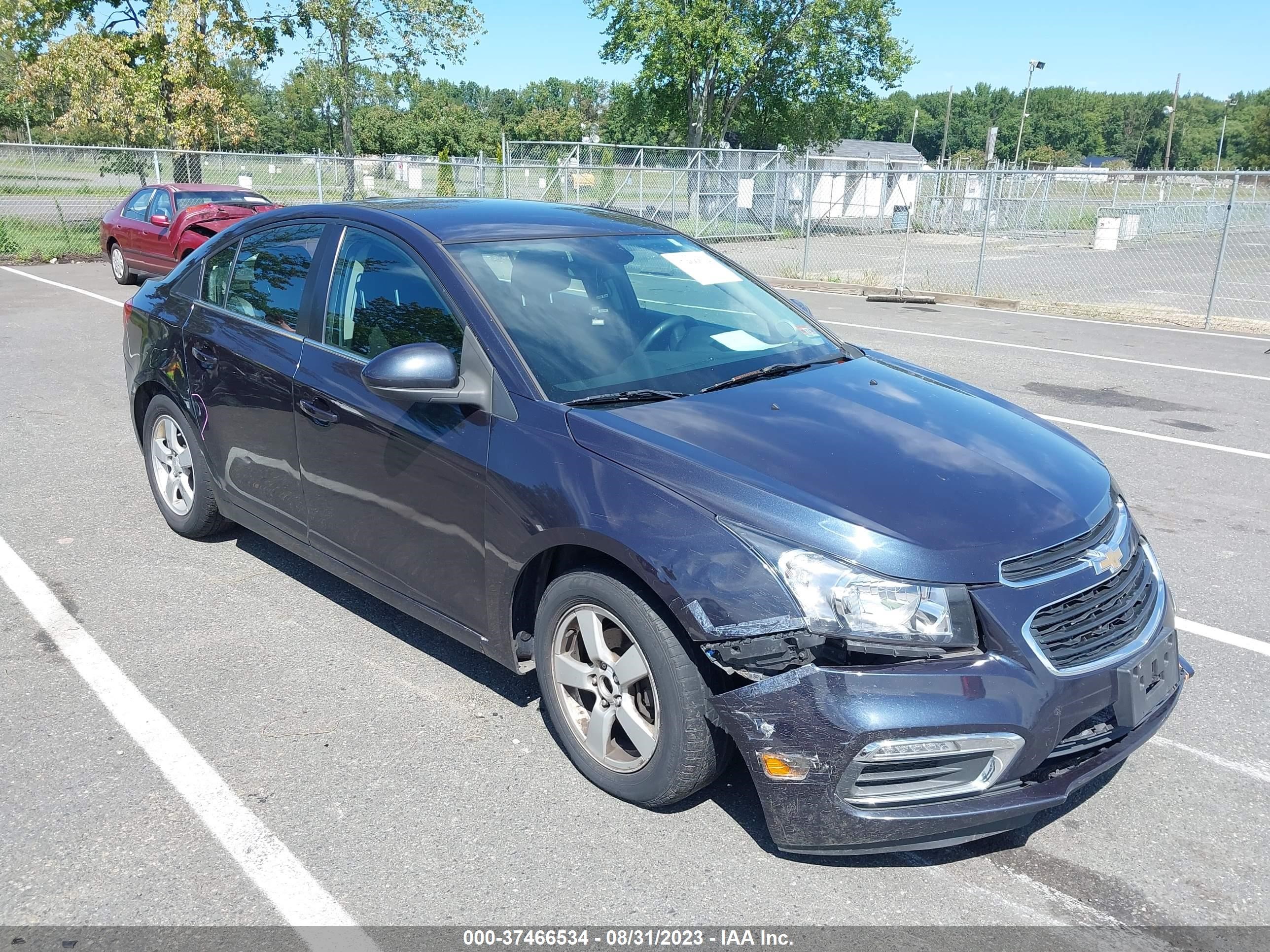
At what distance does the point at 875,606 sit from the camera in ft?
8.38

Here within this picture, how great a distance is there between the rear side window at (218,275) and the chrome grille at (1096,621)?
12.4 ft

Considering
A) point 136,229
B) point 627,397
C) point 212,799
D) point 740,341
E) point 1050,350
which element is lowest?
point 212,799

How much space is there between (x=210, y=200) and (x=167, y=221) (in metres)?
0.71

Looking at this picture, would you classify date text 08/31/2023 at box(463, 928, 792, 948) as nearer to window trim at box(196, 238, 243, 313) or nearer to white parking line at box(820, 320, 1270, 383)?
window trim at box(196, 238, 243, 313)

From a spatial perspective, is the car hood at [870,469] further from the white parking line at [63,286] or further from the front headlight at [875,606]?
the white parking line at [63,286]

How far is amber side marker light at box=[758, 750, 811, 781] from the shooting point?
8.38ft

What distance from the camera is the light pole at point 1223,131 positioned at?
91.3 metres

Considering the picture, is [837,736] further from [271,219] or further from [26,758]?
[271,219]

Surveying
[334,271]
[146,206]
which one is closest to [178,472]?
[334,271]

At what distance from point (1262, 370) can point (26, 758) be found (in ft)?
38.4

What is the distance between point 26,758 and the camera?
3309 mm

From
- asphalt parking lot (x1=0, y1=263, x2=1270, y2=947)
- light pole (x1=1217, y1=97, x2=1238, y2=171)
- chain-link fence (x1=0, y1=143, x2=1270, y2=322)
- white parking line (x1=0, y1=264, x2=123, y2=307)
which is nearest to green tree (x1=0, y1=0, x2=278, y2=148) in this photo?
chain-link fence (x1=0, y1=143, x2=1270, y2=322)

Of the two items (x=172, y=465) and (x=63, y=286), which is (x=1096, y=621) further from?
(x=63, y=286)

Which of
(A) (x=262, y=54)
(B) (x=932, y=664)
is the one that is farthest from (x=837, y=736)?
(A) (x=262, y=54)
